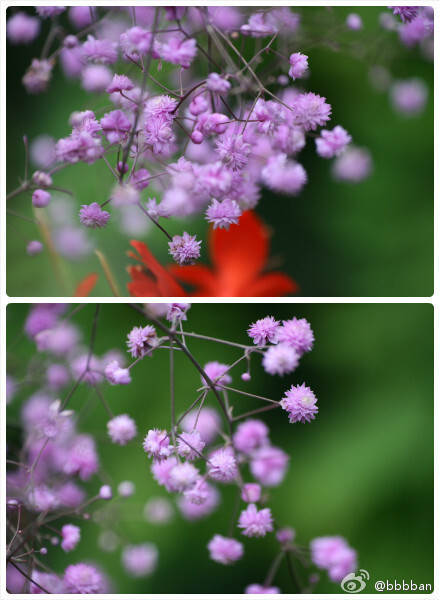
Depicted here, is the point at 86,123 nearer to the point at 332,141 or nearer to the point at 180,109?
the point at 180,109

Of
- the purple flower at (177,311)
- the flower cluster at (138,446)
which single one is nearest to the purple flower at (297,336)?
the flower cluster at (138,446)

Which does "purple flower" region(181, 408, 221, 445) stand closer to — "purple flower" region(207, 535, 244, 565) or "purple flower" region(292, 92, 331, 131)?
"purple flower" region(207, 535, 244, 565)

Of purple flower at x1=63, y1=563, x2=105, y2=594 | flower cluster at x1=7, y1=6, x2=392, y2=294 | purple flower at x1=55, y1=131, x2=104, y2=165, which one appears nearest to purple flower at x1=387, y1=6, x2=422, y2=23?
flower cluster at x1=7, y1=6, x2=392, y2=294

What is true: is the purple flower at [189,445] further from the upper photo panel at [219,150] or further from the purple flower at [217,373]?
the upper photo panel at [219,150]

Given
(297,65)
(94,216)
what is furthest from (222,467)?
(297,65)

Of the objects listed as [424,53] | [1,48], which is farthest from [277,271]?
[1,48]

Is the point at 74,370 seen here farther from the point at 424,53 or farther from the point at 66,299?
the point at 424,53
